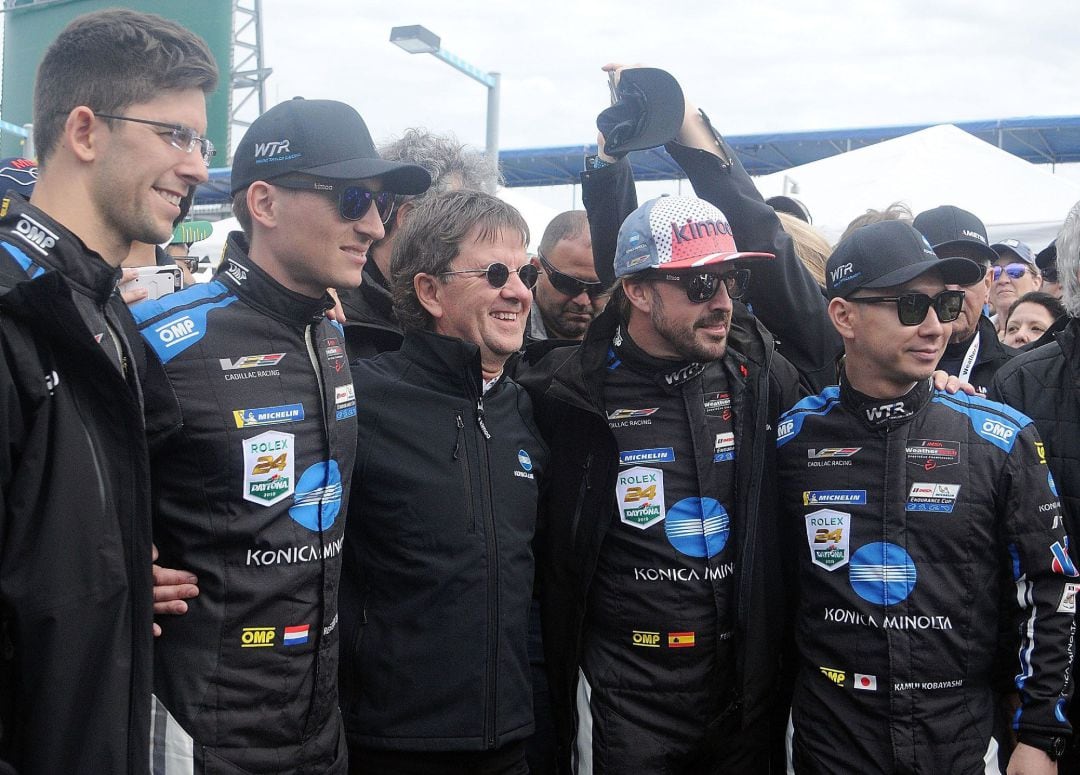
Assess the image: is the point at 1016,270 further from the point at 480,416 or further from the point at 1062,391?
the point at 480,416

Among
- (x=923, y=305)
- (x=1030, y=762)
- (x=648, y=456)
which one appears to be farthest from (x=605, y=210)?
(x=1030, y=762)

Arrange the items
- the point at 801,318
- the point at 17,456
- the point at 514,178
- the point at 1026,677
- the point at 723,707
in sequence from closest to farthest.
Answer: the point at 17,456, the point at 1026,677, the point at 723,707, the point at 801,318, the point at 514,178

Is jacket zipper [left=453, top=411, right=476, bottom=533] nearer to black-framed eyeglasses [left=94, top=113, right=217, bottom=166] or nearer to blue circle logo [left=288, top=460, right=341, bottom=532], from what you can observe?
blue circle logo [left=288, top=460, right=341, bottom=532]

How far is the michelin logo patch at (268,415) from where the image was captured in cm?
213

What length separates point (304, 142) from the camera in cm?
231

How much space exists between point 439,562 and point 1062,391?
1932 mm

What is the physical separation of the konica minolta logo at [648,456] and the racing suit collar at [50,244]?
1.50m

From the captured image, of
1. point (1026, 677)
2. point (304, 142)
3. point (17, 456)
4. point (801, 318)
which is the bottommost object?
point (1026, 677)

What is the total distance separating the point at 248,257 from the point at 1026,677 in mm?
2264

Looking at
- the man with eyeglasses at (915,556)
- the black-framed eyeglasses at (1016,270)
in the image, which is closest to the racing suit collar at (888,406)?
the man with eyeglasses at (915,556)

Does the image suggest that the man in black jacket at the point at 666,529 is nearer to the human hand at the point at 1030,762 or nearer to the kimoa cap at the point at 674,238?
the kimoa cap at the point at 674,238

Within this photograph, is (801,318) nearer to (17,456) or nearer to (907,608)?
(907,608)

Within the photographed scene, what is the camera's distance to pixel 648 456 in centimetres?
278

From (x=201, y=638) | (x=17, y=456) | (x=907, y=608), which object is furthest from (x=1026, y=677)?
(x=17, y=456)
